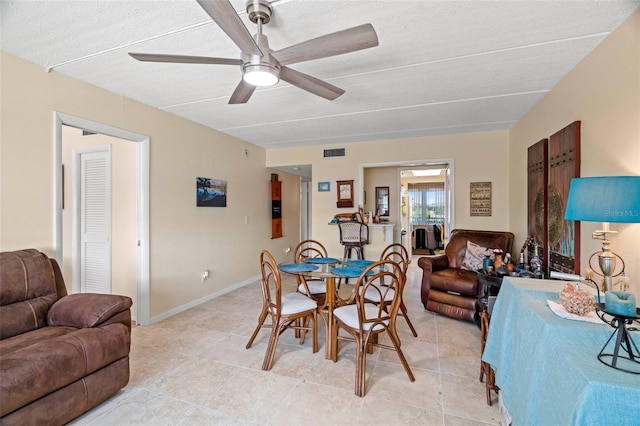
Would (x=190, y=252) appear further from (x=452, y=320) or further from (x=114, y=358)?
(x=452, y=320)

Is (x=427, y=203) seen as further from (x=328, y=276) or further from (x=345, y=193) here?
(x=328, y=276)

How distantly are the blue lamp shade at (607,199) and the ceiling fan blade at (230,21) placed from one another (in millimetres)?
1827

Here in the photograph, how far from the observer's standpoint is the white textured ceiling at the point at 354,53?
5.55ft

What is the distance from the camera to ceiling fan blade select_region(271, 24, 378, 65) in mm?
1441

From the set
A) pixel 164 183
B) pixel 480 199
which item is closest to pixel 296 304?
pixel 164 183

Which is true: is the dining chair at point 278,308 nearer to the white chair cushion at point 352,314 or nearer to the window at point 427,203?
the white chair cushion at point 352,314

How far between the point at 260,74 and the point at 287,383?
7.00 feet

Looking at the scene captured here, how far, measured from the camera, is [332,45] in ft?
5.07

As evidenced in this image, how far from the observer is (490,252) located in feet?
11.9

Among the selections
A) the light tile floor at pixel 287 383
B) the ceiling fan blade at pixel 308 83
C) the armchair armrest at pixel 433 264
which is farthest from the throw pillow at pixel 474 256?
the ceiling fan blade at pixel 308 83

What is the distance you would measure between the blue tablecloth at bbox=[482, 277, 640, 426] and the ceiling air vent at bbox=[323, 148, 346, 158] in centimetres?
376

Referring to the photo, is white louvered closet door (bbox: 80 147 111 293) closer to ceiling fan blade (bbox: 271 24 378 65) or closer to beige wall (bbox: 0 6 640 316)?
beige wall (bbox: 0 6 640 316)

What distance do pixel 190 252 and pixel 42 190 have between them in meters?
1.74

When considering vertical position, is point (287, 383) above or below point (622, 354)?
below
